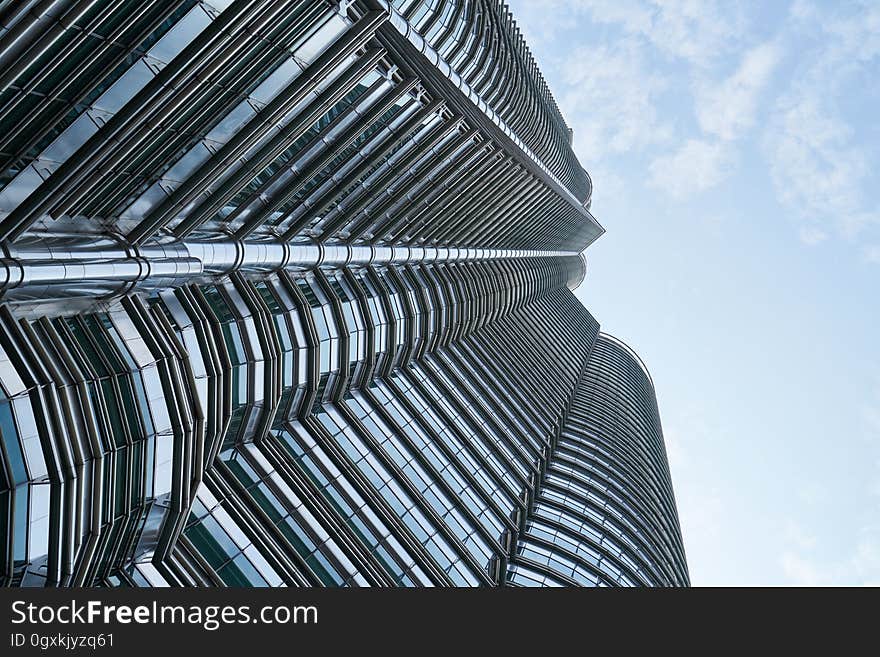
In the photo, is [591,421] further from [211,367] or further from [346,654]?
[346,654]

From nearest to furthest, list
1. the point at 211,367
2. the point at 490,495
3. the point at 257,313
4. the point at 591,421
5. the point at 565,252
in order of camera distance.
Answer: the point at 211,367 → the point at 257,313 → the point at 490,495 → the point at 591,421 → the point at 565,252

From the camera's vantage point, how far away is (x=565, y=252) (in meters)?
121

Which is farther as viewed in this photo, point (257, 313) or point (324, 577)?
point (324, 577)

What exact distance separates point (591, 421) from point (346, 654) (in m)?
57.1

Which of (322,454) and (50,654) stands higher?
(322,454)

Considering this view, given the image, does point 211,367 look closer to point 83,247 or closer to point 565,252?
point 83,247

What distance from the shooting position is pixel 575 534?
1711 inches

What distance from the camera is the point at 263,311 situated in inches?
924

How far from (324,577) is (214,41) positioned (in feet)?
65.0

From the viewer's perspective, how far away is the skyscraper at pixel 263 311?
47.3 feet

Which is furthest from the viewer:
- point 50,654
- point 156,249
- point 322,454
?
point 322,454

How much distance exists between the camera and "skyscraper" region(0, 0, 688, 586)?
14.4 meters

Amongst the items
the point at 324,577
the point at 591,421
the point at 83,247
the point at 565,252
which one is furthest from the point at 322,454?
the point at 565,252

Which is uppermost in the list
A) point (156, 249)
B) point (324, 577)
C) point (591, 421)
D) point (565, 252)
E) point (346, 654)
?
point (565, 252)
